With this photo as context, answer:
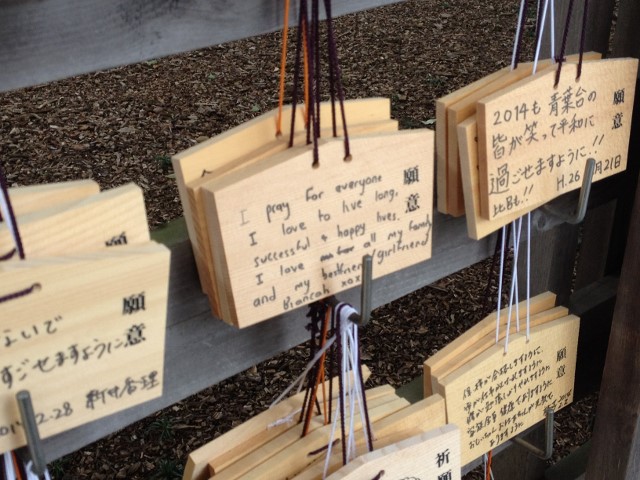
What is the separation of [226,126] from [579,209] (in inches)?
117

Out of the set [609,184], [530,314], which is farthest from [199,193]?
[609,184]

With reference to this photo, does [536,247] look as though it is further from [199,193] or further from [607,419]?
[199,193]

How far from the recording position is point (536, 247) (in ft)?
4.35

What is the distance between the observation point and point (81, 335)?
1.86 feet

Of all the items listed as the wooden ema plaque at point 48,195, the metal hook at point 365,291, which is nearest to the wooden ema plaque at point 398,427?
the metal hook at point 365,291

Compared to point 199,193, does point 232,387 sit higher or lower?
lower

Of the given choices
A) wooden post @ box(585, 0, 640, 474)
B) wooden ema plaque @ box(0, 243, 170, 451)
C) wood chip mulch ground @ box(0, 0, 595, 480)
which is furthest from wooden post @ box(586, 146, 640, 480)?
wood chip mulch ground @ box(0, 0, 595, 480)

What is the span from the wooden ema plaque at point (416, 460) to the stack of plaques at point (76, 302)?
276 millimetres

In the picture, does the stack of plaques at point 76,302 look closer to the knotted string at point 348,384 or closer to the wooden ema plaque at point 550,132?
the knotted string at point 348,384

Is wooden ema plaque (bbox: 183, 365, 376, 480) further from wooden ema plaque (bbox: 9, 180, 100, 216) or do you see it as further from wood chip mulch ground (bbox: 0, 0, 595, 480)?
wood chip mulch ground (bbox: 0, 0, 595, 480)

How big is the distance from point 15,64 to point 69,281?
18 cm

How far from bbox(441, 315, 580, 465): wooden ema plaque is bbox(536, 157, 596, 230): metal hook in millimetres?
143

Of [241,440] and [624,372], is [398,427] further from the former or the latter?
[624,372]

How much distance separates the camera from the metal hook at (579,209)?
2.85ft
